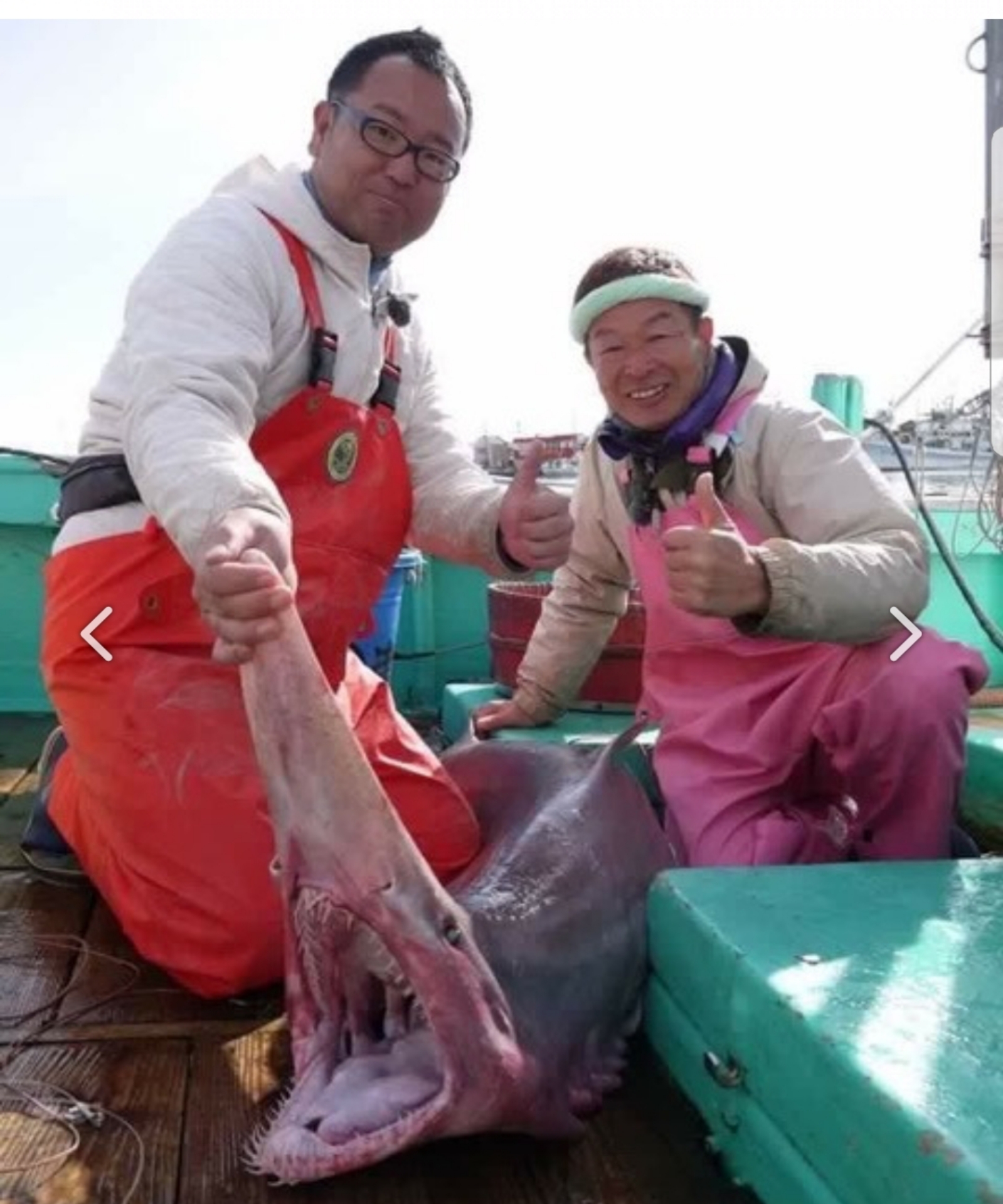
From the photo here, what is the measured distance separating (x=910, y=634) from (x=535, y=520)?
87 cm

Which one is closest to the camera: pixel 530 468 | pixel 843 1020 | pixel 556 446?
pixel 843 1020

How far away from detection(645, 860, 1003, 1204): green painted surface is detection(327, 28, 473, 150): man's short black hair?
6.20 feet

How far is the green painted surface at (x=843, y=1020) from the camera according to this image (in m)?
1.29

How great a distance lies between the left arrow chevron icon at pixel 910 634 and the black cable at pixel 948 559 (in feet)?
7.45

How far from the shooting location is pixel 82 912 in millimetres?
2777

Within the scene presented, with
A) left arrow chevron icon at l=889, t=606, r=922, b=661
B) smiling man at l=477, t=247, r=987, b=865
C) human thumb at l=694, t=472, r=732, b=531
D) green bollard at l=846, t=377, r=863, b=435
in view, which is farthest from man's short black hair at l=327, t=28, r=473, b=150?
green bollard at l=846, t=377, r=863, b=435

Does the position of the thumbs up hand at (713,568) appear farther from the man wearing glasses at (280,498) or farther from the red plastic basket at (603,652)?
the red plastic basket at (603,652)

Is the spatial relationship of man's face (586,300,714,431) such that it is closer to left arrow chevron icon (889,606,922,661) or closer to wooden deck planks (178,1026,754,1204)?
left arrow chevron icon (889,606,922,661)

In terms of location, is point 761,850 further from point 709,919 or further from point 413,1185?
point 413,1185

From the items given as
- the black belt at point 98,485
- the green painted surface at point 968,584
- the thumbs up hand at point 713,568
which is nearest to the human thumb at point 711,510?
the thumbs up hand at point 713,568

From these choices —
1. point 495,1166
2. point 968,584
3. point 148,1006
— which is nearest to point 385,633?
point 148,1006

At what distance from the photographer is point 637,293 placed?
2678 mm

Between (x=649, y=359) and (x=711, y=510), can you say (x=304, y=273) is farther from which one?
(x=711, y=510)

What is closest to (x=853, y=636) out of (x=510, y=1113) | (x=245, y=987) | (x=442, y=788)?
(x=442, y=788)
